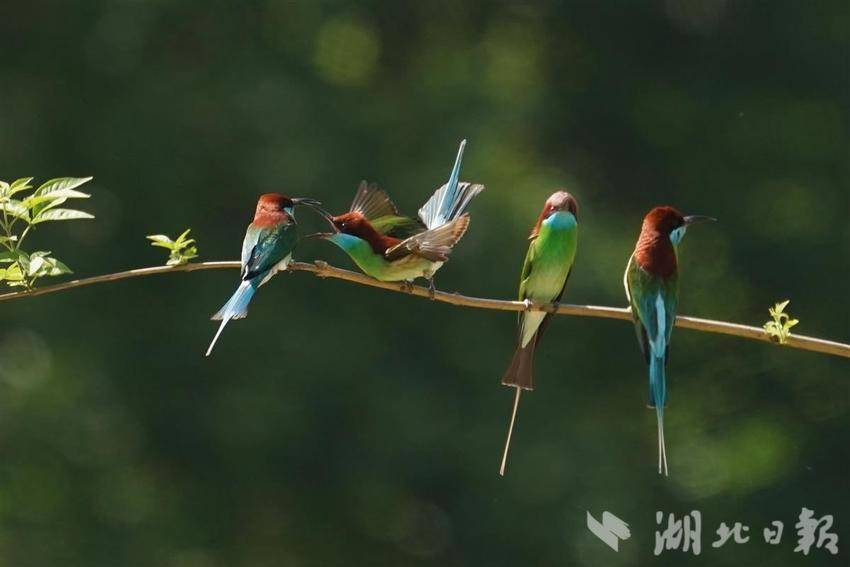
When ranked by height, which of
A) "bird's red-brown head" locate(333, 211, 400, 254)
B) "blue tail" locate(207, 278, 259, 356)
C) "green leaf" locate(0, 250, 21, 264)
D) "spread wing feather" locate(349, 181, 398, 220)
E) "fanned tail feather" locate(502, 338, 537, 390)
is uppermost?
"spread wing feather" locate(349, 181, 398, 220)

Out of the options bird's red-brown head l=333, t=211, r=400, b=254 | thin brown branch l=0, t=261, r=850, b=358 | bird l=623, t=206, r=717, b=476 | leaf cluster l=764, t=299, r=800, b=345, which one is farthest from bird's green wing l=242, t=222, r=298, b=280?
leaf cluster l=764, t=299, r=800, b=345

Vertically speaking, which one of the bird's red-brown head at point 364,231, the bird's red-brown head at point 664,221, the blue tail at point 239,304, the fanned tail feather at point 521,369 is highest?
the bird's red-brown head at point 664,221

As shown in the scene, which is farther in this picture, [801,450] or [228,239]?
[801,450]

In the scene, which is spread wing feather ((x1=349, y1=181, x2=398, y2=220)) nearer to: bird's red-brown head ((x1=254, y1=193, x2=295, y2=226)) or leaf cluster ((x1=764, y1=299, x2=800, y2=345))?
bird's red-brown head ((x1=254, y1=193, x2=295, y2=226))

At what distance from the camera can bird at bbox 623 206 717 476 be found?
2797mm

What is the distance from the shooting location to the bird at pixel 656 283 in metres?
2.80

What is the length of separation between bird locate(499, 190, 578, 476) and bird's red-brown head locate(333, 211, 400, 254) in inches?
12.5

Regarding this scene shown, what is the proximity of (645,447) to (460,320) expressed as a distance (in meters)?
1.25

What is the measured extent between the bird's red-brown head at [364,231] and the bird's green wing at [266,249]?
0.61 ft

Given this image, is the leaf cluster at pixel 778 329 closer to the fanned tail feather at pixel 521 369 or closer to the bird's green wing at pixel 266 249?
A: the fanned tail feather at pixel 521 369

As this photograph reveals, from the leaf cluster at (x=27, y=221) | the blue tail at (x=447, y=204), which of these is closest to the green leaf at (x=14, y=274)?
the leaf cluster at (x=27, y=221)

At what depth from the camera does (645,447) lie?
316 inches

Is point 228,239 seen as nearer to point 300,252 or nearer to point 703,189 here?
point 300,252

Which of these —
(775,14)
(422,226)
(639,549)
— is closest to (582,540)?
(639,549)
